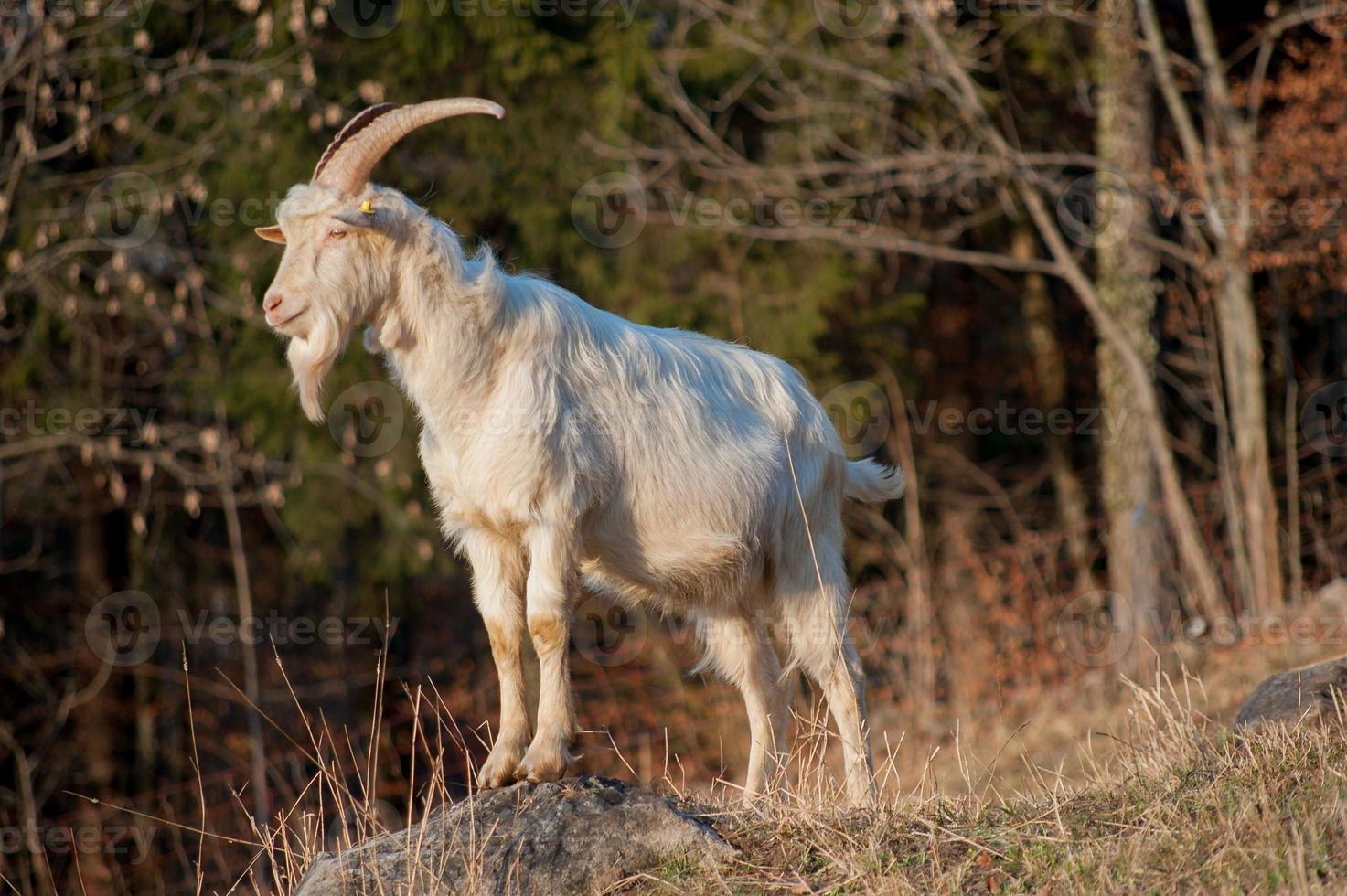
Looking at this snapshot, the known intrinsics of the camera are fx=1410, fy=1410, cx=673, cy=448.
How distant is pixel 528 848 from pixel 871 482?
2.39 meters

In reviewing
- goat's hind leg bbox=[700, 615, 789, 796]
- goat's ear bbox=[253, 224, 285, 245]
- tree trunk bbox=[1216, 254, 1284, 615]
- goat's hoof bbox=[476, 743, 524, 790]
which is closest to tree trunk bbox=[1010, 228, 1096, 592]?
tree trunk bbox=[1216, 254, 1284, 615]

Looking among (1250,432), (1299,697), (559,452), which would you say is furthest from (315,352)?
(1250,432)

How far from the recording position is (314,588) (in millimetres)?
16391

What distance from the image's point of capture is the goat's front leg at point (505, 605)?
185 inches

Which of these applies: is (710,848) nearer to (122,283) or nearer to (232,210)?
(122,283)

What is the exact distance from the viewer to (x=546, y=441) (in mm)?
4625

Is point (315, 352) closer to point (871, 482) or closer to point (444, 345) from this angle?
point (444, 345)

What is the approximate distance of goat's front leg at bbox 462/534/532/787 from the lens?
4.71m

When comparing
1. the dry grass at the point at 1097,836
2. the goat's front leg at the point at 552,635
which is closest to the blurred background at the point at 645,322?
the dry grass at the point at 1097,836

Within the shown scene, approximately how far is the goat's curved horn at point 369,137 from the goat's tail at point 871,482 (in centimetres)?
222

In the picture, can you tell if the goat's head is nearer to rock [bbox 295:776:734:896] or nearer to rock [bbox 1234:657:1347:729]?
rock [bbox 295:776:734:896]

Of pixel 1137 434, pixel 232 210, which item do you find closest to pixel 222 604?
pixel 232 210

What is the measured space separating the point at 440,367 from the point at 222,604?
12244 millimetres

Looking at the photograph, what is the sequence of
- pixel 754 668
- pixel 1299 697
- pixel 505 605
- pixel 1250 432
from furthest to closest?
1. pixel 1250 432
2. pixel 754 668
3. pixel 1299 697
4. pixel 505 605
